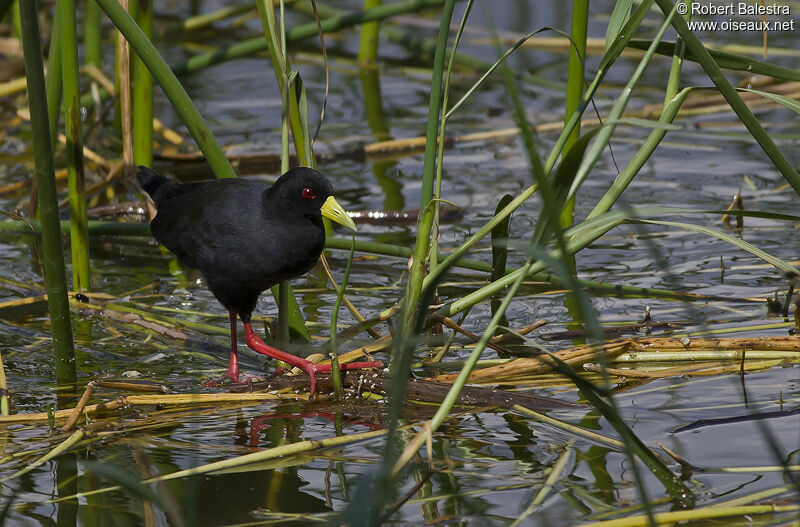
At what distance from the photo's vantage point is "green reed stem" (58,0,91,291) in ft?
10.8

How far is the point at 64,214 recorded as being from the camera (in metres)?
4.81

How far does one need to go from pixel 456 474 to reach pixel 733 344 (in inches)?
44.7

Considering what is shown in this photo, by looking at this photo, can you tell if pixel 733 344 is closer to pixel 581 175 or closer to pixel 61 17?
pixel 581 175

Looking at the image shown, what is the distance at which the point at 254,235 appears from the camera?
3.29 meters

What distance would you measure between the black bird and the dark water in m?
0.25

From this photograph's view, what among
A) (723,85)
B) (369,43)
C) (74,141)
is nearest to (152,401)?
(74,141)

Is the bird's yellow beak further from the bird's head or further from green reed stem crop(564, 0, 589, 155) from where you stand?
green reed stem crop(564, 0, 589, 155)

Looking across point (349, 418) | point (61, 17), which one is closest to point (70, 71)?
point (61, 17)

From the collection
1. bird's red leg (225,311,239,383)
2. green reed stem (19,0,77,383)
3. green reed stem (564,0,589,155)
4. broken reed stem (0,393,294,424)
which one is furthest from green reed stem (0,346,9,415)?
green reed stem (564,0,589,155)

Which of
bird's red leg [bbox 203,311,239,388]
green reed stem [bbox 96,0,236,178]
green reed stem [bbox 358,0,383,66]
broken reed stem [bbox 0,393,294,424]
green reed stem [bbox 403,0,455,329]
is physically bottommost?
broken reed stem [bbox 0,393,294,424]

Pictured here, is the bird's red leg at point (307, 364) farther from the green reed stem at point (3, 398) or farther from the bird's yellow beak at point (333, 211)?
the green reed stem at point (3, 398)

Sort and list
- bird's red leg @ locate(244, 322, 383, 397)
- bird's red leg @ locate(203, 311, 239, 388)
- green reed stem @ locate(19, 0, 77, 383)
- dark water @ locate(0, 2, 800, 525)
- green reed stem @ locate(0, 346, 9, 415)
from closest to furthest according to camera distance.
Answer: dark water @ locate(0, 2, 800, 525) < green reed stem @ locate(19, 0, 77, 383) < green reed stem @ locate(0, 346, 9, 415) < bird's red leg @ locate(244, 322, 383, 397) < bird's red leg @ locate(203, 311, 239, 388)

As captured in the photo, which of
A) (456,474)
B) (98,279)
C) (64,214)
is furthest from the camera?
(64,214)

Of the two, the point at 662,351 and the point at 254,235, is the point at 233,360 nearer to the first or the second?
the point at 254,235
